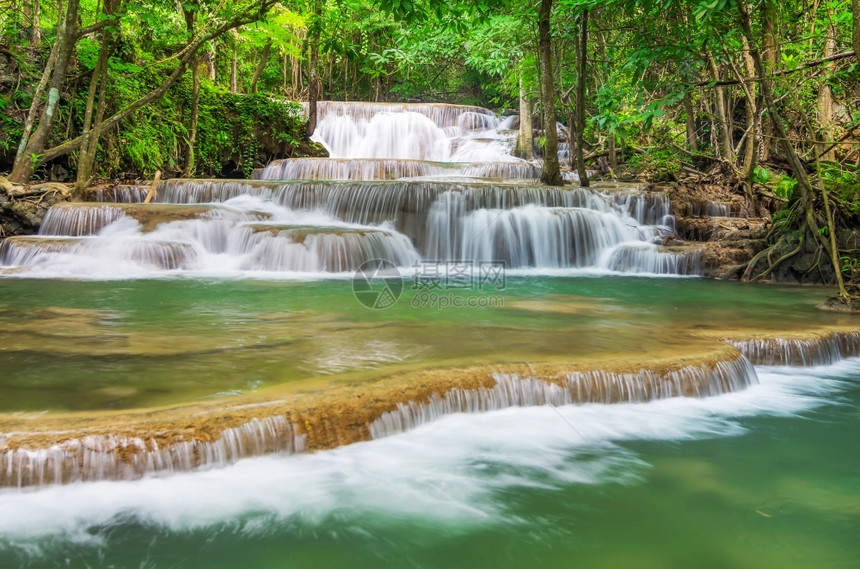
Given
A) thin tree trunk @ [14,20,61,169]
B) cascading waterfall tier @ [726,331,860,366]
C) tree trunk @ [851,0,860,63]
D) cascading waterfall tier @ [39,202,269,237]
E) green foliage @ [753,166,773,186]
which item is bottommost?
cascading waterfall tier @ [726,331,860,366]

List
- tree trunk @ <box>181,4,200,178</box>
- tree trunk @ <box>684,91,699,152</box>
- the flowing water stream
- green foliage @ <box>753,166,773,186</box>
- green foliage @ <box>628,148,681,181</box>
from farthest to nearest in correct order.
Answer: tree trunk @ <box>181,4,200,178</box>, tree trunk @ <box>684,91,699,152</box>, green foliage @ <box>628,148,681,181</box>, green foliage @ <box>753,166,773,186</box>, the flowing water stream

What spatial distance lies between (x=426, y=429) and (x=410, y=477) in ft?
1.67

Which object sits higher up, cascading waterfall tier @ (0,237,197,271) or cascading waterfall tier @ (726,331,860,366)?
cascading waterfall tier @ (0,237,197,271)

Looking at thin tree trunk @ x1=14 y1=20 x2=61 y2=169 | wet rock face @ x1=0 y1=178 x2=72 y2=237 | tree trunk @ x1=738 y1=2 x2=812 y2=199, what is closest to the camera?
tree trunk @ x1=738 y1=2 x2=812 y2=199

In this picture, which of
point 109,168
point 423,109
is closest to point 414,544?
point 109,168

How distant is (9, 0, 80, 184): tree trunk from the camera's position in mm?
10789

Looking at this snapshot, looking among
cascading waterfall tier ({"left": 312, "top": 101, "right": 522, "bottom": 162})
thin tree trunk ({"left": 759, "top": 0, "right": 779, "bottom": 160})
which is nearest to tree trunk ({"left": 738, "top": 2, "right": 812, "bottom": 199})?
thin tree trunk ({"left": 759, "top": 0, "right": 779, "bottom": 160})

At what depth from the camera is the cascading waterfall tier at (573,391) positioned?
12.4ft

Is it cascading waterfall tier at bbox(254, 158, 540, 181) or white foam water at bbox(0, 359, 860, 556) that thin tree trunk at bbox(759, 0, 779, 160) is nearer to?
white foam water at bbox(0, 359, 860, 556)

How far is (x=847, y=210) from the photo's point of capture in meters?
8.84

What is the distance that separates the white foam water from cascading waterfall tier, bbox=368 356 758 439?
55mm

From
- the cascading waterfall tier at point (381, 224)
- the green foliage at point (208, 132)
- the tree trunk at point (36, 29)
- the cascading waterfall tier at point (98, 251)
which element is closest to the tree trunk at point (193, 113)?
the green foliage at point (208, 132)

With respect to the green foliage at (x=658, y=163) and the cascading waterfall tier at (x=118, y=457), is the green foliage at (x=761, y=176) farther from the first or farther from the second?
the cascading waterfall tier at (x=118, y=457)

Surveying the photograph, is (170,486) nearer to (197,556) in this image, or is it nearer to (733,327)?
(197,556)
